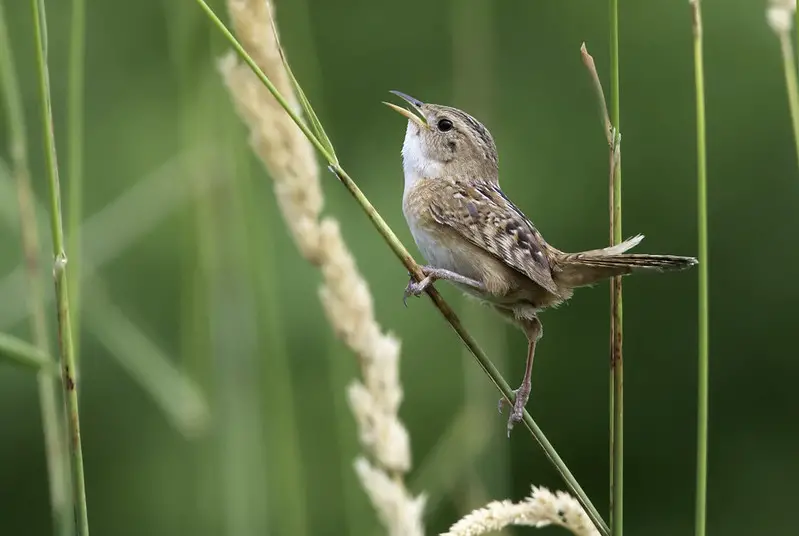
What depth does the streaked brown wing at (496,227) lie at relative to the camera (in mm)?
2086

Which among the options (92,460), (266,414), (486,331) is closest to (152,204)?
(266,414)

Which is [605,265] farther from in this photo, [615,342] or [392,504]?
[392,504]

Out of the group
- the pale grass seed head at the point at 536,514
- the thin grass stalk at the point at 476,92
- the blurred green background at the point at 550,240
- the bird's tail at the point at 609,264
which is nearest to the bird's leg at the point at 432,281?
the bird's tail at the point at 609,264

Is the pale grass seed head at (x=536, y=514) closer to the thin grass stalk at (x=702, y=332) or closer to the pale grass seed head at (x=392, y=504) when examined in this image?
the thin grass stalk at (x=702, y=332)

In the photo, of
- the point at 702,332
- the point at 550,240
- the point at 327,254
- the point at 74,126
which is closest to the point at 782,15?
the point at 702,332

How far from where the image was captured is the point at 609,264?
1.87 metres

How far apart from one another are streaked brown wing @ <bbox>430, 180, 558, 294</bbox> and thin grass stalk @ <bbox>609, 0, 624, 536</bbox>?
1.65ft

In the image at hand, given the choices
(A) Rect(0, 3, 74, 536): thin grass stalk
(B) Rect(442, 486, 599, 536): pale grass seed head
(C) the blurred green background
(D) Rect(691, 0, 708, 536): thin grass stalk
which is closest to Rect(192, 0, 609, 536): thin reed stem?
(B) Rect(442, 486, 599, 536): pale grass seed head

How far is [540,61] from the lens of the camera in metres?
5.04

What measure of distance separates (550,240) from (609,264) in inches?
98.9

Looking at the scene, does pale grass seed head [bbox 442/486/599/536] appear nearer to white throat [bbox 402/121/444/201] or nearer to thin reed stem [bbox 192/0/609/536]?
thin reed stem [bbox 192/0/609/536]

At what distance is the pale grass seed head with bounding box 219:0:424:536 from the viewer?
1.86 metres

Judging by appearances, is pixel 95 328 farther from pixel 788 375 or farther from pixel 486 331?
pixel 788 375

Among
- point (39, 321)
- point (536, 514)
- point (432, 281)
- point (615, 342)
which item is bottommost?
point (536, 514)
